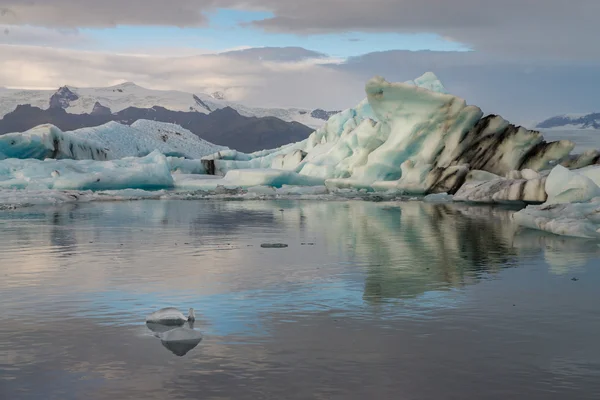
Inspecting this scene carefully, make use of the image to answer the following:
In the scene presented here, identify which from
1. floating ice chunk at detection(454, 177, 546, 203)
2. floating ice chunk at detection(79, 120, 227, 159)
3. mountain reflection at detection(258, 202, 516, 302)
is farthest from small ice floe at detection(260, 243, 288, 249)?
floating ice chunk at detection(79, 120, 227, 159)

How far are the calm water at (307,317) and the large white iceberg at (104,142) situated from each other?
34.2 m

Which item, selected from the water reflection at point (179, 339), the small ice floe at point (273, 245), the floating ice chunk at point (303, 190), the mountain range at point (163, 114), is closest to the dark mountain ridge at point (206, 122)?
the mountain range at point (163, 114)

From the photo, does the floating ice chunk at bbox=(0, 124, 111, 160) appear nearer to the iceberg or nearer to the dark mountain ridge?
the iceberg

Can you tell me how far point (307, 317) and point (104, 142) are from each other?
187 ft

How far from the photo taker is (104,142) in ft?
205

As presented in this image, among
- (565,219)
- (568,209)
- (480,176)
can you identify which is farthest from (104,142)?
(565,219)

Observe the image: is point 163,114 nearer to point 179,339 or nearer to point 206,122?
point 206,122

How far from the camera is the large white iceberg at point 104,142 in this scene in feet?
160

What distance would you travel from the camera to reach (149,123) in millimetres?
73562

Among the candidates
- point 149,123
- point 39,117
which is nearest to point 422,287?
point 149,123

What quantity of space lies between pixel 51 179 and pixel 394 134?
670 inches

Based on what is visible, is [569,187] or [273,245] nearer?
[273,245]

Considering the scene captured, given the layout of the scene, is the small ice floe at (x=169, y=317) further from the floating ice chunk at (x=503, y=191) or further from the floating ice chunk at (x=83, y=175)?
the floating ice chunk at (x=83, y=175)

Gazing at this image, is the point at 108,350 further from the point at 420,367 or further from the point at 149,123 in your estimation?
the point at 149,123
